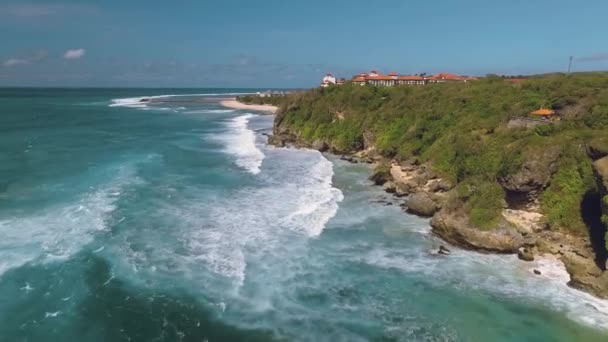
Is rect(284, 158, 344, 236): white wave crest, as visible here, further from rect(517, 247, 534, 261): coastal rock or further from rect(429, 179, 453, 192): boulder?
rect(517, 247, 534, 261): coastal rock

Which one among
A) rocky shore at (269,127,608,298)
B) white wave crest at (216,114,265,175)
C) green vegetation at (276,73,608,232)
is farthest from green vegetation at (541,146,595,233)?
white wave crest at (216,114,265,175)

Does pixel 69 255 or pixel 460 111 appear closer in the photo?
pixel 69 255

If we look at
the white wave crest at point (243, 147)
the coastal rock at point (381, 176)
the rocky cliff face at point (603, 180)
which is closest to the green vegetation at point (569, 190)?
the rocky cliff face at point (603, 180)

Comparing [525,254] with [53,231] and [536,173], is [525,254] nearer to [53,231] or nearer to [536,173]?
[536,173]

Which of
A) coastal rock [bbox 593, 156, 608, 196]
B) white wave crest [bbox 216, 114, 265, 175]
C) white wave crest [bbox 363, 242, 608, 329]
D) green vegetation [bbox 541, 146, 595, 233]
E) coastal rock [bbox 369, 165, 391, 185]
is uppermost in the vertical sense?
coastal rock [bbox 593, 156, 608, 196]

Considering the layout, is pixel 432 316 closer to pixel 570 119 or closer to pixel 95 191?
pixel 570 119

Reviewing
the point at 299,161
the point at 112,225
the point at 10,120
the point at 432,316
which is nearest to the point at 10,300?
the point at 112,225

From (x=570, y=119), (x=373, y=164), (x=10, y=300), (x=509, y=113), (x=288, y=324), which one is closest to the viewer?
(x=288, y=324)
